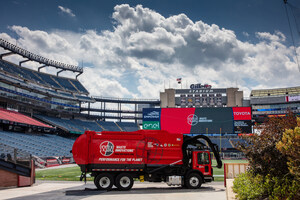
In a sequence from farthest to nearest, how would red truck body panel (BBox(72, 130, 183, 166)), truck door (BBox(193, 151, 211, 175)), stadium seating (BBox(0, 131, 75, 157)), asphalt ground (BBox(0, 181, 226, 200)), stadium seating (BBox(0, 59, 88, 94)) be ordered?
stadium seating (BBox(0, 59, 88, 94)), stadium seating (BBox(0, 131, 75, 157)), truck door (BBox(193, 151, 211, 175)), red truck body panel (BBox(72, 130, 183, 166)), asphalt ground (BBox(0, 181, 226, 200))

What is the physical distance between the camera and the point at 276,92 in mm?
88562

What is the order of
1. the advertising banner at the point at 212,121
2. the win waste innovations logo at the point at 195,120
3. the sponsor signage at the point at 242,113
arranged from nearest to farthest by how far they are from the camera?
the sponsor signage at the point at 242,113, the advertising banner at the point at 212,121, the win waste innovations logo at the point at 195,120

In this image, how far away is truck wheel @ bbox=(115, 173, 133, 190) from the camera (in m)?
16.6

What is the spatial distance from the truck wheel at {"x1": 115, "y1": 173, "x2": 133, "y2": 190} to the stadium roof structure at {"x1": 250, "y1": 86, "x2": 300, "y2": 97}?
8039cm

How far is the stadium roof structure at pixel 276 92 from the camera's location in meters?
86.0

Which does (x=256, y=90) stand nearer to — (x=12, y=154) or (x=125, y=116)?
(x=125, y=116)

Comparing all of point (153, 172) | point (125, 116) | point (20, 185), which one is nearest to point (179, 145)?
point (153, 172)

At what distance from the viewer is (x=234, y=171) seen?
1986 centimetres

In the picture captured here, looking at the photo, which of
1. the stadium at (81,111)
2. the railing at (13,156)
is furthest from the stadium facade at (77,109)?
the railing at (13,156)

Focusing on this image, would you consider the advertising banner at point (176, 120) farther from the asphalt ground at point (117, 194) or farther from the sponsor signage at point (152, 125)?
the asphalt ground at point (117, 194)

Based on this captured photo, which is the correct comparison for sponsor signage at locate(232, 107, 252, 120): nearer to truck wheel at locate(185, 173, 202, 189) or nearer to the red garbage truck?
the red garbage truck

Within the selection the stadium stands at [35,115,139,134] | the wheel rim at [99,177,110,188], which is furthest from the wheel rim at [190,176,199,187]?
the stadium stands at [35,115,139,134]

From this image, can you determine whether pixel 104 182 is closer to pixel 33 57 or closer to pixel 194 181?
pixel 194 181

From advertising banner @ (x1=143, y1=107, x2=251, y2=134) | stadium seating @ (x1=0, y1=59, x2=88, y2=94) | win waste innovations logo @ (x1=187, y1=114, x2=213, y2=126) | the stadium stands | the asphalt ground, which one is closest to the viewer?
the asphalt ground
